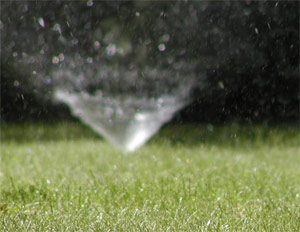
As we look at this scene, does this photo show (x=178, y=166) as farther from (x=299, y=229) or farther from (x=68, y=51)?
(x=68, y=51)

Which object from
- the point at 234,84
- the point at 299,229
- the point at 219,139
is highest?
the point at 234,84

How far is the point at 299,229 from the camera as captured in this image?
252 centimetres

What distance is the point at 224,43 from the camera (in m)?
8.34

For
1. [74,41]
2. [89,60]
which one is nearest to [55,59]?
[74,41]

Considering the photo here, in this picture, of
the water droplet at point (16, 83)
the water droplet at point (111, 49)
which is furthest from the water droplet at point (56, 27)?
the water droplet at point (16, 83)

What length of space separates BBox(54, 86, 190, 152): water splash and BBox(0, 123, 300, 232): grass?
0.66 meters

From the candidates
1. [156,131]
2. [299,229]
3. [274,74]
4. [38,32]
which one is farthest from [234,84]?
[299,229]

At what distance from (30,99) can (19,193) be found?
7.28 meters

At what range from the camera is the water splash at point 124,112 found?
7258 mm

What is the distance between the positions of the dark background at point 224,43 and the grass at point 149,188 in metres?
1.97

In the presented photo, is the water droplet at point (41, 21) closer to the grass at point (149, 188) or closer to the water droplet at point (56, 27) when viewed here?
the water droplet at point (56, 27)

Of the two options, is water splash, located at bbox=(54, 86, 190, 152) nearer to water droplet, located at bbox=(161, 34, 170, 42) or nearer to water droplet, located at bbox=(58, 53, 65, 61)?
water droplet, located at bbox=(58, 53, 65, 61)

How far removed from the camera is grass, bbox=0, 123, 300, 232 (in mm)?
2615

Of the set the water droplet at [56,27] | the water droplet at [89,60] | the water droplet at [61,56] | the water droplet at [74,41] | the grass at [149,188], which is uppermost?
the water droplet at [56,27]
